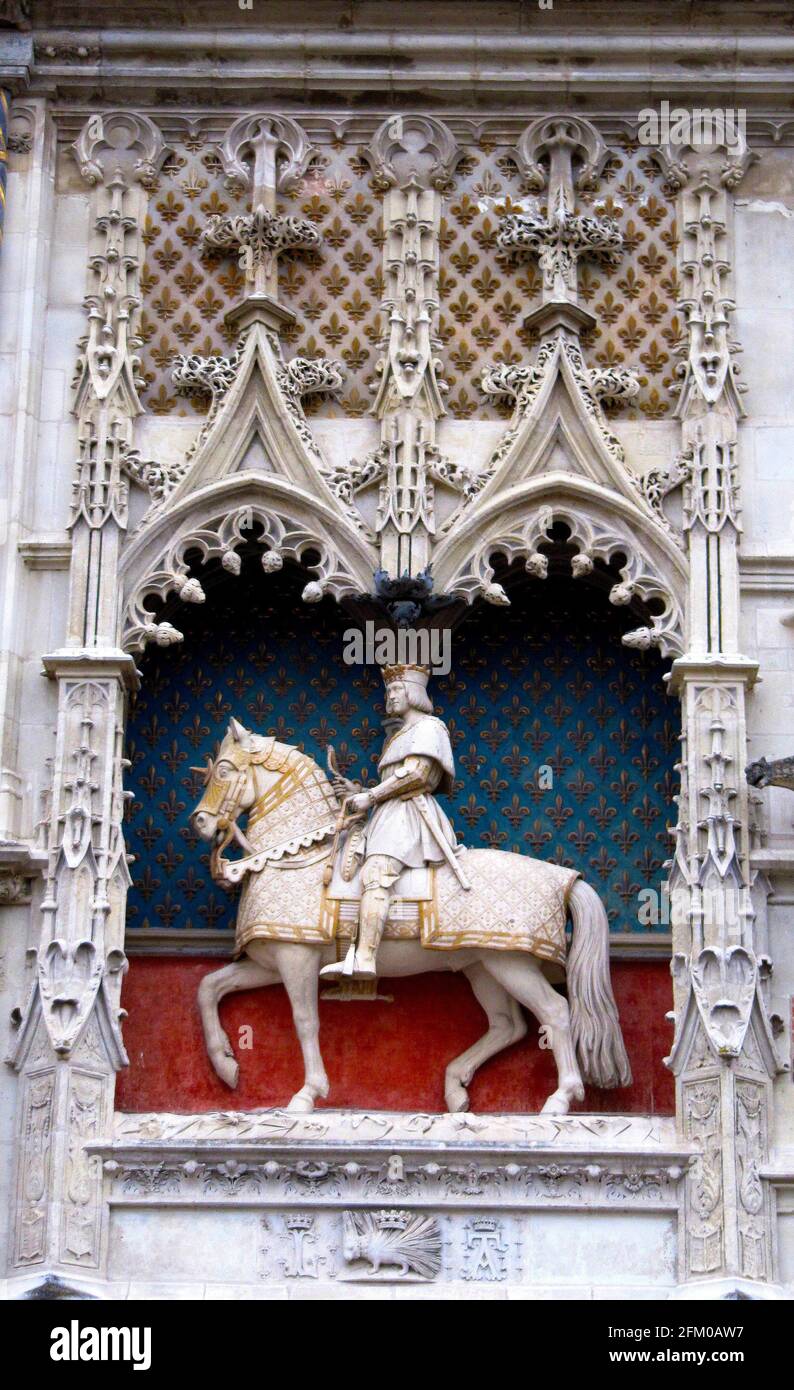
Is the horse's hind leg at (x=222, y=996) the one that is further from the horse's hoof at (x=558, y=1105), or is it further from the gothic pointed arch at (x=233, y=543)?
the gothic pointed arch at (x=233, y=543)

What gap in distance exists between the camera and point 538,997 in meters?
15.2

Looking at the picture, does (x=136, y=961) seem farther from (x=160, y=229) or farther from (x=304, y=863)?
(x=160, y=229)

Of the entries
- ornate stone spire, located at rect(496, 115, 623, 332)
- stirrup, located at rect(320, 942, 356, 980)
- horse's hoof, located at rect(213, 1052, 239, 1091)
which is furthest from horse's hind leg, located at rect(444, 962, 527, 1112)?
ornate stone spire, located at rect(496, 115, 623, 332)

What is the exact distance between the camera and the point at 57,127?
17.1m

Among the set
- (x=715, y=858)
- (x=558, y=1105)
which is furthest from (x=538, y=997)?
(x=715, y=858)

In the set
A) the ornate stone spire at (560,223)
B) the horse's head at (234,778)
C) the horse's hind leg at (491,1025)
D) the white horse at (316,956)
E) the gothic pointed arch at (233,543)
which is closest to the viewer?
the white horse at (316,956)

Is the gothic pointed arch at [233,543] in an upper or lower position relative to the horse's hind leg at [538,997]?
upper

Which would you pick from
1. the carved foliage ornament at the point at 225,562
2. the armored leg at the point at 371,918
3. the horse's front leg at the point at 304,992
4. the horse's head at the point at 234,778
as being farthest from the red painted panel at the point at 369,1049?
the carved foliage ornament at the point at 225,562

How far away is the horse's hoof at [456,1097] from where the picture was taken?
15305 mm

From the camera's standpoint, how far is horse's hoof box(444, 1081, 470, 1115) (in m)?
15.3
